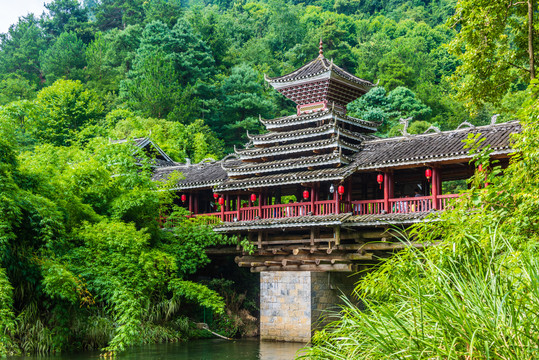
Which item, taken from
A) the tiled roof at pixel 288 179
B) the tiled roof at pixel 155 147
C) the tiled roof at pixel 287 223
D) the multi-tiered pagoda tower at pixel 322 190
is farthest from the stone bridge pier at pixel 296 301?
the tiled roof at pixel 155 147

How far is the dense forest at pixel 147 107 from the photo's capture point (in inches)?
489

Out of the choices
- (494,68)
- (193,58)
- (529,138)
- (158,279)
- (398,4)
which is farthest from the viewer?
(398,4)

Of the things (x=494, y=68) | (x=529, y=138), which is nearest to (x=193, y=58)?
(x=494, y=68)

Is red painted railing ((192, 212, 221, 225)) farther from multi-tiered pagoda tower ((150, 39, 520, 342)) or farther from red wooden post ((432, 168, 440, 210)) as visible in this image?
red wooden post ((432, 168, 440, 210))

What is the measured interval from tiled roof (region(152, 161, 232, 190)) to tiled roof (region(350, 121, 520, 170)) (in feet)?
14.7

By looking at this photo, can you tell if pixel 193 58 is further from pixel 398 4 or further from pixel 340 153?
pixel 398 4

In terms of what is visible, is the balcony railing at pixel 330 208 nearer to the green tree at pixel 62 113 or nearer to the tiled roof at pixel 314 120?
the tiled roof at pixel 314 120

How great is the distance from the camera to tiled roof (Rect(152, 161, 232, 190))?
17781mm

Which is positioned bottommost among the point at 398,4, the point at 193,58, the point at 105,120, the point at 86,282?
the point at 86,282

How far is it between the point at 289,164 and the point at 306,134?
3.93 feet

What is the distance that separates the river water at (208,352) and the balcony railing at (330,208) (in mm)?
3395

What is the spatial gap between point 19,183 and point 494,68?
10.5 metres

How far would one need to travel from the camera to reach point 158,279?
14.9 meters

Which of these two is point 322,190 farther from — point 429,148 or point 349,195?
point 429,148
